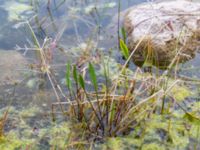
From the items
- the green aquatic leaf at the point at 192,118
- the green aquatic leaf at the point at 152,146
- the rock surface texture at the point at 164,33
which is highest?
the rock surface texture at the point at 164,33

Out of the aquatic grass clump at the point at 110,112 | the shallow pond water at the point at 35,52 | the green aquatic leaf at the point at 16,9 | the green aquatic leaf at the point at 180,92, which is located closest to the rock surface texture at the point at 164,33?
the shallow pond water at the point at 35,52

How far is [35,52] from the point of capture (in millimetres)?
2783

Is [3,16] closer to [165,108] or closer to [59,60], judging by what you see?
[59,60]

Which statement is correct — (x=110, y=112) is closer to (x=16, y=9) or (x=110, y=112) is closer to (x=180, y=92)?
(x=180, y=92)

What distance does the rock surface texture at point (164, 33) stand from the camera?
105 inches

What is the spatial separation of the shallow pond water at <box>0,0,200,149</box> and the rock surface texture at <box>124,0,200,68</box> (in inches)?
4.2

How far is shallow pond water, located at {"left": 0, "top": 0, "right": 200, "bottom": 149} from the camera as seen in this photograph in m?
2.19

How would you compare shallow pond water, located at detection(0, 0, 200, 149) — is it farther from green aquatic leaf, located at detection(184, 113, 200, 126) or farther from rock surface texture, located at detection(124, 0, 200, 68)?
green aquatic leaf, located at detection(184, 113, 200, 126)

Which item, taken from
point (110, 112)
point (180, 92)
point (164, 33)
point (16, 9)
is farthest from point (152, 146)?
point (16, 9)

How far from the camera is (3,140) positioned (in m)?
2.04

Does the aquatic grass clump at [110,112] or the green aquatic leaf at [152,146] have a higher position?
the aquatic grass clump at [110,112]

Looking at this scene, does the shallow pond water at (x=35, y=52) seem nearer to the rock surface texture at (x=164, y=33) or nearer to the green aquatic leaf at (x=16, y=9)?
the green aquatic leaf at (x=16, y=9)

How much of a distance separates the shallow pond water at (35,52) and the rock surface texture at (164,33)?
0.11 meters

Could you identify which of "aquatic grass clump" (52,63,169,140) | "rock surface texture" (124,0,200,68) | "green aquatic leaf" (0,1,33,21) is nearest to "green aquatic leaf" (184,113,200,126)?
"aquatic grass clump" (52,63,169,140)
